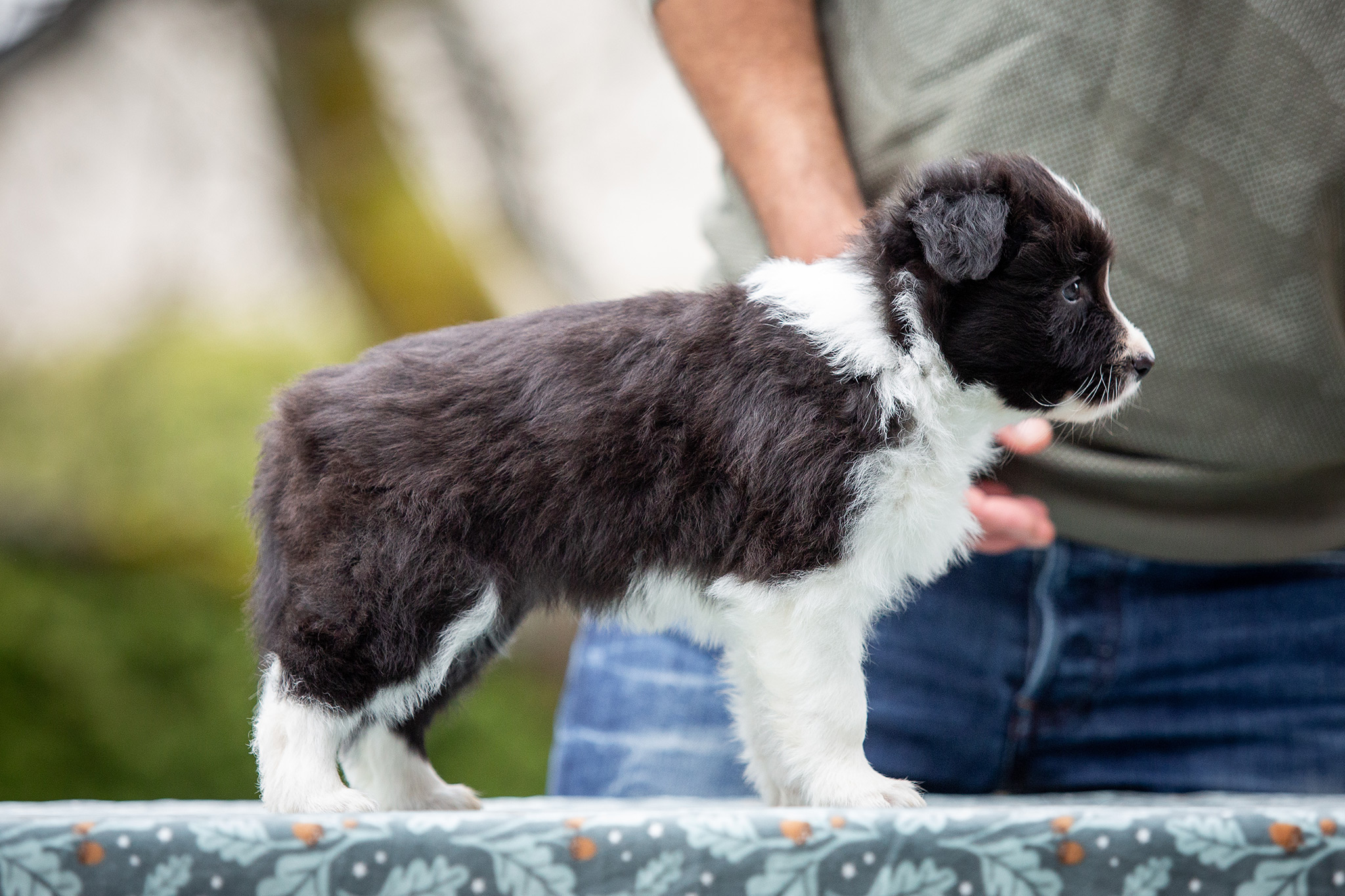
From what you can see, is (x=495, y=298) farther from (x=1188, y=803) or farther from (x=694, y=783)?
(x=1188, y=803)

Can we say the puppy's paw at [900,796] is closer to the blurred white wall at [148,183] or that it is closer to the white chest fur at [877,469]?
the white chest fur at [877,469]

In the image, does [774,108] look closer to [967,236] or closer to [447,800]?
[967,236]

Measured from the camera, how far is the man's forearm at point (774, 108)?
2.68 m

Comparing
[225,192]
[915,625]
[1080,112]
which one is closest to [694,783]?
[915,625]

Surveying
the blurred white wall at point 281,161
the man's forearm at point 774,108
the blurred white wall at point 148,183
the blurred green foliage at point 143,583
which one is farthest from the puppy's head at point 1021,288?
the blurred white wall at point 148,183

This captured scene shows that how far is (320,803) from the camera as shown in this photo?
209cm

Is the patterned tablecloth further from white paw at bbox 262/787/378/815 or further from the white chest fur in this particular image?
the white chest fur

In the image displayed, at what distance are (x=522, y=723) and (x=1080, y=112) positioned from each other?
17.8ft

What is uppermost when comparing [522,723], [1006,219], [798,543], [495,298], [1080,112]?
[495,298]

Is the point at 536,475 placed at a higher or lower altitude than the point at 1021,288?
lower

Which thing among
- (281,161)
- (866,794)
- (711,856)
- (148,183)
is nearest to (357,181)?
(281,161)

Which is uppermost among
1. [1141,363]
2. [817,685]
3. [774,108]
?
[774,108]

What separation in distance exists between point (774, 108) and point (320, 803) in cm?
174

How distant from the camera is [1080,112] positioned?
2.62 metres
